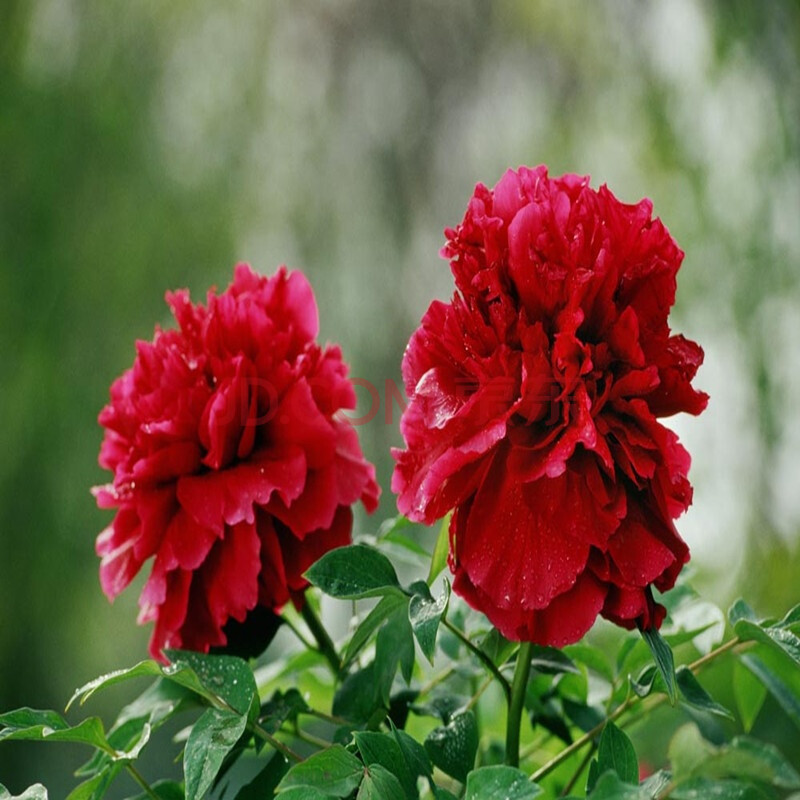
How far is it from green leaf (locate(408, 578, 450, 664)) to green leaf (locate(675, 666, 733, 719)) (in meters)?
0.08

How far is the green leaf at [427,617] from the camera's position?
28 cm

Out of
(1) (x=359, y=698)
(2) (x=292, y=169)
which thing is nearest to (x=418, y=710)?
(1) (x=359, y=698)

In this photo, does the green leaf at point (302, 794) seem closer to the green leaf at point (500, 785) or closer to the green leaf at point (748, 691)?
the green leaf at point (500, 785)

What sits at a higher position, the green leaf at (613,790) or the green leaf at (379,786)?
the green leaf at (379,786)

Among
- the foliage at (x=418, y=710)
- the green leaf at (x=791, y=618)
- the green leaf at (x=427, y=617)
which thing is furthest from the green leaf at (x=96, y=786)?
the green leaf at (x=791, y=618)

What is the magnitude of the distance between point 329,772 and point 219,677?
0.06 meters

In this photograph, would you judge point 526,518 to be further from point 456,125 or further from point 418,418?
point 456,125

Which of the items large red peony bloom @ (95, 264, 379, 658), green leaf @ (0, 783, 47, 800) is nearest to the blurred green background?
large red peony bloom @ (95, 264, 379, 658)

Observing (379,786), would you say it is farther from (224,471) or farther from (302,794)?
(224,471)

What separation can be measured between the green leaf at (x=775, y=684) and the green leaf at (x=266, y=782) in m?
0.19

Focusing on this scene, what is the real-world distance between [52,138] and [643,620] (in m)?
2.24

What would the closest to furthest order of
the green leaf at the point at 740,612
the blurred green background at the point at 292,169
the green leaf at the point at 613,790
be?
the green leaf at the point at 613,790 → the green leaf at the point at 740,612 → the blurred green background at the point at 292,169

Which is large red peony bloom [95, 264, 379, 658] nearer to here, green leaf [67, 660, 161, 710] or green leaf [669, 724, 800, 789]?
green leaf [67, 660, 161, 710]

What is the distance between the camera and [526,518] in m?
0.30
